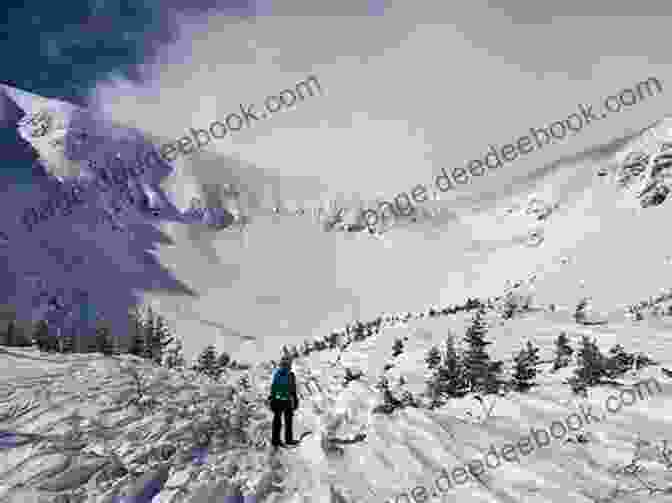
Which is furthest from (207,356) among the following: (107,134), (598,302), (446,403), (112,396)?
(107,134)

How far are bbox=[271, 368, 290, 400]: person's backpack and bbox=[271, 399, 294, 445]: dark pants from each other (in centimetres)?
10

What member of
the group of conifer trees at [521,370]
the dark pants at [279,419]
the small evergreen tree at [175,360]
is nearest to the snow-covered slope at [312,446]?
the dark pants at [279,419]

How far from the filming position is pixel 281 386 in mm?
8719

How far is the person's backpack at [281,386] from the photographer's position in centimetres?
868

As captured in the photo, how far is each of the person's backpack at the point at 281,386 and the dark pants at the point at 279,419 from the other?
102mm

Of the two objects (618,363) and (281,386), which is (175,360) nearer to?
(281,386)

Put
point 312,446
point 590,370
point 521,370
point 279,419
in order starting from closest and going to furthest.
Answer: point 312,446 → point 279,419 → point 590,370 → point 521,370

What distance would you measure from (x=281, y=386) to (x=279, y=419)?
0.68m

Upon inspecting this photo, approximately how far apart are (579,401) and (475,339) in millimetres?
4615

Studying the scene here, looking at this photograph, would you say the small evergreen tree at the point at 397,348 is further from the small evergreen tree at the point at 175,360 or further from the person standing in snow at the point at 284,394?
the small evergreen tree at the point at 175,360

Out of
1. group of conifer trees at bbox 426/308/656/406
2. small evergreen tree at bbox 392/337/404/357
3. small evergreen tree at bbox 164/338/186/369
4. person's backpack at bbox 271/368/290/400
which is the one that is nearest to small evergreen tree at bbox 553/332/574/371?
group of conifer trees at bbox 426/308/656/406

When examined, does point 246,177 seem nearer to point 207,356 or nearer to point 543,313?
point 207,356

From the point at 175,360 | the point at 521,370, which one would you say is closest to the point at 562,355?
the point at 521,370

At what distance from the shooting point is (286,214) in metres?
170
